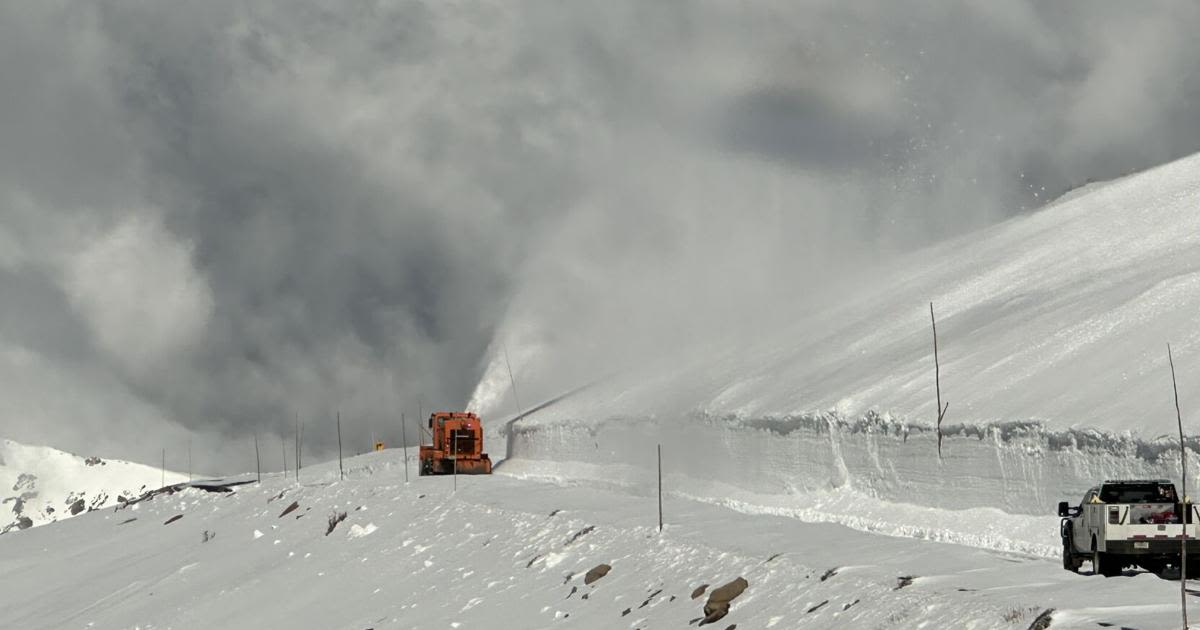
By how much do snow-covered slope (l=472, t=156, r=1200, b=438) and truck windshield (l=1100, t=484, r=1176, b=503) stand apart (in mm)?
6814

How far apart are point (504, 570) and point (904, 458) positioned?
34.3ft

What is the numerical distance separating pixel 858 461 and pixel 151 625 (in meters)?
21.1

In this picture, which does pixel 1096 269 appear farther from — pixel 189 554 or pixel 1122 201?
pixel 189 554

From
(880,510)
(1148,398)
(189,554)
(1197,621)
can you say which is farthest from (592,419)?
(1197,621)

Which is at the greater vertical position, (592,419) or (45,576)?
(592,419)

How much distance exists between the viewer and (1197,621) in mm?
16016

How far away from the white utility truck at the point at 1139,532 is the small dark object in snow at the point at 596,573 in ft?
35.0

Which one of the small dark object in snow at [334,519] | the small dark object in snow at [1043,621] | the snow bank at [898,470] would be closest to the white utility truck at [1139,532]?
the snow bank at [898,470]

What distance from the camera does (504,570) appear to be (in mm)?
35750

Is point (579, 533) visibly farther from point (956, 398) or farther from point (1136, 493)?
point (1136, 493)

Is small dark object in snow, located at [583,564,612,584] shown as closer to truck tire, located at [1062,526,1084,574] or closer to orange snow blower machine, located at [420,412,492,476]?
truck tire, located at [1062,526,1084,574]

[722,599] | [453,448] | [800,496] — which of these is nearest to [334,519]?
[453,448]

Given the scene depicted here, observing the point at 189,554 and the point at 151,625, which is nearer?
the point at 151,625

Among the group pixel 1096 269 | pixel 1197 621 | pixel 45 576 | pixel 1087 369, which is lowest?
pixel 45 576
